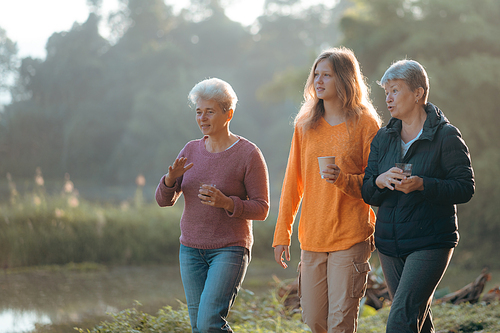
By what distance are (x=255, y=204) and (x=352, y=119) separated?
0.66 meters

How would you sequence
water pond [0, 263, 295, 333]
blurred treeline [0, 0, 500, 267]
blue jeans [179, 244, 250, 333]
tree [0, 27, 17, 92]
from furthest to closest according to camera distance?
tree [0, 27, 17, 92] → blurred treeline [0, 0, 500, 267] → water pond [0, 263, 295, 333] → blue jeans [179, 244, 250, 333]

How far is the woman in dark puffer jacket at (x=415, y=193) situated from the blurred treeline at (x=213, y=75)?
841 cm

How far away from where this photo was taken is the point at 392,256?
227cm

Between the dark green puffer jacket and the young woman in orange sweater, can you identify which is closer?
the dark green puffer jacket

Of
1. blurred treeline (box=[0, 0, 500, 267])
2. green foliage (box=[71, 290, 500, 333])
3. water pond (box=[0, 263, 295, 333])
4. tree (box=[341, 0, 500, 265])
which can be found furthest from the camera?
blurred treeline (box=[0, 0, 500, 267])

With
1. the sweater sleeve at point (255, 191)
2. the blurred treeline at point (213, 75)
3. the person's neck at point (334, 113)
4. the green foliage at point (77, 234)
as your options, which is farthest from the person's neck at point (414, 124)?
the blurred treeline at point (213, 75)

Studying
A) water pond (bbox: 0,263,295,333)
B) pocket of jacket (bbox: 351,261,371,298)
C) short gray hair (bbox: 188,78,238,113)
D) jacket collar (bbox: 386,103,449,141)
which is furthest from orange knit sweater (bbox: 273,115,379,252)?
water pond (bbox: 0,263,295,333)

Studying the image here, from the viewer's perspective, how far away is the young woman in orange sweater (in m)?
2.39

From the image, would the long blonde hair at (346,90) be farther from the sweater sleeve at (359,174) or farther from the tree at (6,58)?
the tree at (6,58)

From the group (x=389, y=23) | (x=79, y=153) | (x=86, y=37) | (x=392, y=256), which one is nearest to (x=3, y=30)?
(x=86, y=37)

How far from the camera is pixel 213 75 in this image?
28.0 meters

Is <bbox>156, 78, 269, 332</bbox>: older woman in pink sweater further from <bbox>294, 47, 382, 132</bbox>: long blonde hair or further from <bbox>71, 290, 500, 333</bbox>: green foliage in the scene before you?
<bbox>71, 290, 500, 333</bbox>: green foliage

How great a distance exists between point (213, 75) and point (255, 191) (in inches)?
1029

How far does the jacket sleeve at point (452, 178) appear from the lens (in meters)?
2.09
